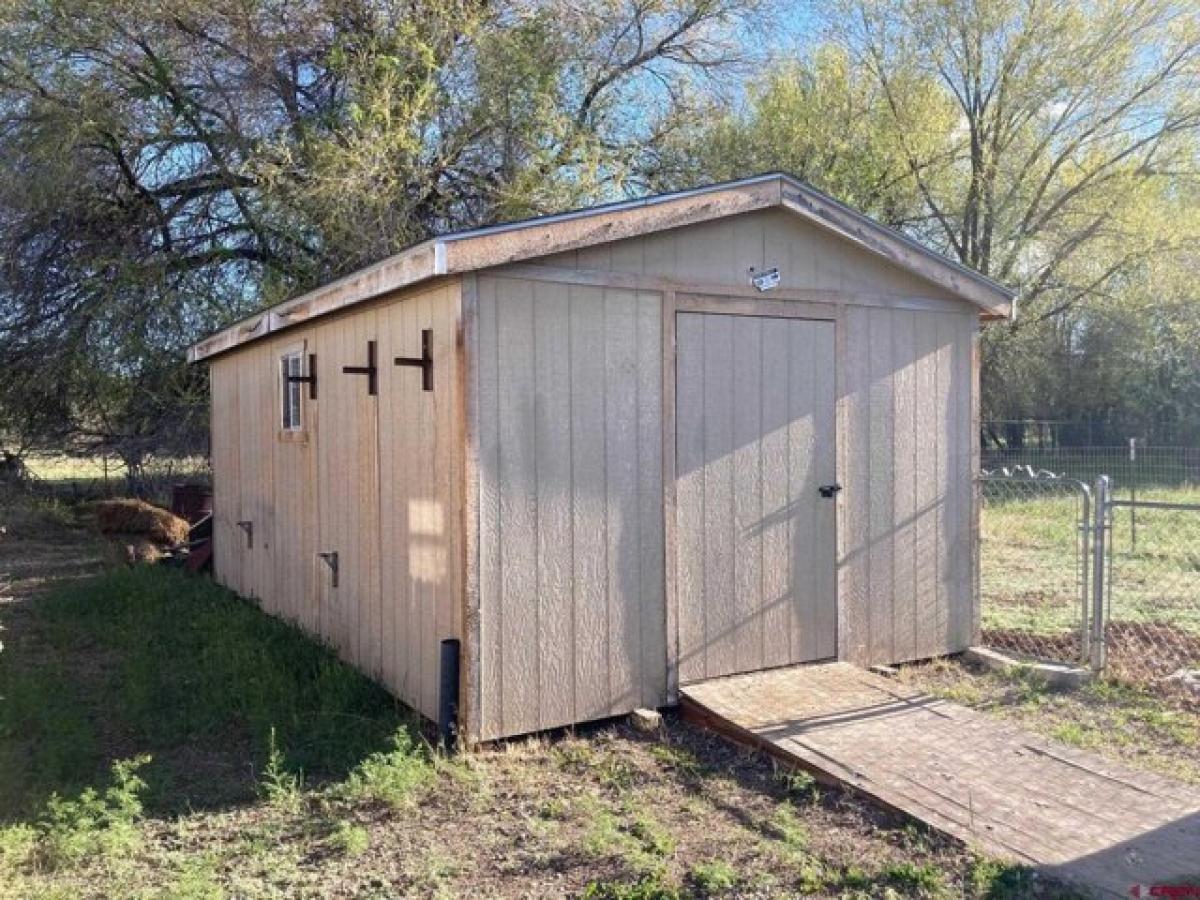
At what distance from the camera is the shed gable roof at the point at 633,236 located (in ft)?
12.5

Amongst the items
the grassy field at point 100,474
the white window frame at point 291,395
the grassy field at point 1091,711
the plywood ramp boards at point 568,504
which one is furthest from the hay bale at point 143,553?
the grassy field at point 1091,711

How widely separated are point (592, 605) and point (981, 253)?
524 inches

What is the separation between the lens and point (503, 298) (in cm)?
398

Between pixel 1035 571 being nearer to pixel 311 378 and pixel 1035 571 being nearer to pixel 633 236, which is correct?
pixel 633 236

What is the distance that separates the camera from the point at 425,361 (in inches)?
165

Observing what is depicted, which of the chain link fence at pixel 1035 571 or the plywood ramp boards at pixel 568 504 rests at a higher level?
the plywood ramp boards at pixel 568 504

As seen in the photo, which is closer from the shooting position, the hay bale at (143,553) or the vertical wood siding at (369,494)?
the vertical wood siding at (369,494)

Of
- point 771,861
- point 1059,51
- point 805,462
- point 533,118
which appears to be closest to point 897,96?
point 1059,51

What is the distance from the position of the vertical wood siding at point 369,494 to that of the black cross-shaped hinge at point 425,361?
1.6 inches

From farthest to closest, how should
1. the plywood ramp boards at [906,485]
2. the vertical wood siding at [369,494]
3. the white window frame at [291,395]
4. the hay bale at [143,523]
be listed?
the hay bale at [143,523], the white window frame at [291,395], the plywood ramp boards at [906,485], the vertical wood siding at [369,494]

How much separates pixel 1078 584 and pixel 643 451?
16.0 ft

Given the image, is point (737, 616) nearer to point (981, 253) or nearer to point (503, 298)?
point (503, 298)

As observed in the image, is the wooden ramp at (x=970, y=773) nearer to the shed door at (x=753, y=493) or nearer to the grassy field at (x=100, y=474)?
the shed door at (x=753, y=493)

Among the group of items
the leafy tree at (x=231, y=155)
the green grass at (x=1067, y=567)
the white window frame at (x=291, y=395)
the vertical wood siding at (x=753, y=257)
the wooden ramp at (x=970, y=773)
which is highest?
the leafy tree at (x=231, y=155)
